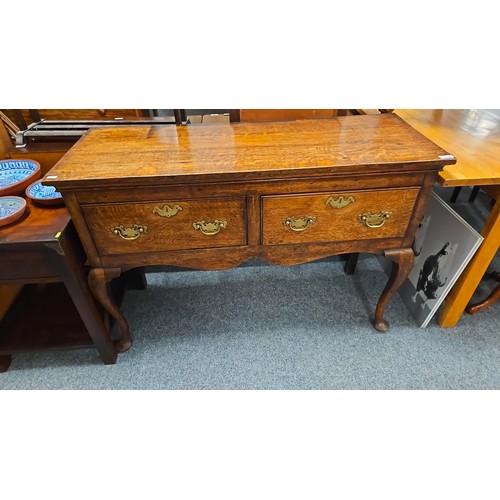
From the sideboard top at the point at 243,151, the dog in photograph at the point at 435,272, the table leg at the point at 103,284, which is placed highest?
the sideboard top at the point at 243,151

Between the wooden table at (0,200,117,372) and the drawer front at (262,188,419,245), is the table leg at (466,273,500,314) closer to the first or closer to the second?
the drawer front at (262,188,419,245)

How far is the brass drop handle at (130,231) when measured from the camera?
Result: 1.04 m

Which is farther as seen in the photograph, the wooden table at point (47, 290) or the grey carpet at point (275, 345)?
the grey carpet at point (275, 345)

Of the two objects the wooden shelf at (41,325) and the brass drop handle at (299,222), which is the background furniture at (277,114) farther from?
the wooden shelf at (41,325)

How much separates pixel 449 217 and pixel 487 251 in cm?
20

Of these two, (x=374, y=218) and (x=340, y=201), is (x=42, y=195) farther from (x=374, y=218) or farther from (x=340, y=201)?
(x=374, y=218)

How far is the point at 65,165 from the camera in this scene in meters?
0.99

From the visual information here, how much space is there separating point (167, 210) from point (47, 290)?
935mm

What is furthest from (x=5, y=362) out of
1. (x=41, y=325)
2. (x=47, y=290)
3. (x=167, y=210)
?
(x=167, y=210)

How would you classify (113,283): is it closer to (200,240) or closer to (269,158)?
(200,240)

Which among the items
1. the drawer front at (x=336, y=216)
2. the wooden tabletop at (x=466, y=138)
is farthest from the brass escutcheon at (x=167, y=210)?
the wooden tabletop at (x=466, y=138)

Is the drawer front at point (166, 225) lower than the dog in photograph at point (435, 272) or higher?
higher

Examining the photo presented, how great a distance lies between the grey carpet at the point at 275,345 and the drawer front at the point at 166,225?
0.56 meters

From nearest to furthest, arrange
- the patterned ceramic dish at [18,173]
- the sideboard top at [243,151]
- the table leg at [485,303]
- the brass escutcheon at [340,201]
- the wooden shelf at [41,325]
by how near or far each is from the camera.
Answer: the sideboard top at [243,151] → the brass escutcheon at [340,201] → the patterned ceramic dish at [18,173] → the wooden shelf at [41,325] → the table leg at [485,303]
